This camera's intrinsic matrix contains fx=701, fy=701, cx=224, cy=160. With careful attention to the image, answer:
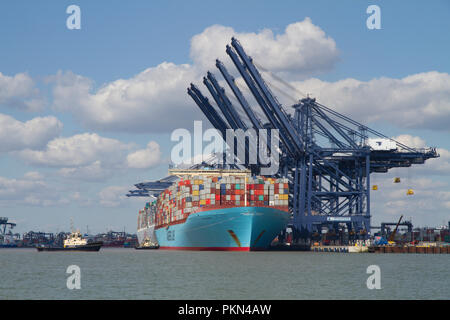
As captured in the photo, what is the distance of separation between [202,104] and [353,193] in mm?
32133

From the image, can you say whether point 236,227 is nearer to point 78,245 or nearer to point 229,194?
point 229,194

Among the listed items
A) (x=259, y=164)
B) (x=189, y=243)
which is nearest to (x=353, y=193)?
(x=259, y=164)

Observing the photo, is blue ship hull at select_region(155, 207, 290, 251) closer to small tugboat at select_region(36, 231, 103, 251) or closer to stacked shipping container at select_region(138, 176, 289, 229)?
stacked shipping container at select_region(138, 176, 289, 229)

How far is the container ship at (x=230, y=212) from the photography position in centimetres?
9662

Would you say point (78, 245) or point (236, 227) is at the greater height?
point (236, 227)

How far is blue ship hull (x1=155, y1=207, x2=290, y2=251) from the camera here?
96000 mm

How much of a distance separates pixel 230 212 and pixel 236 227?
7.61 feet

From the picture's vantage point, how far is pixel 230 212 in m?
96.3

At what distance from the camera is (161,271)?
61.8 m
